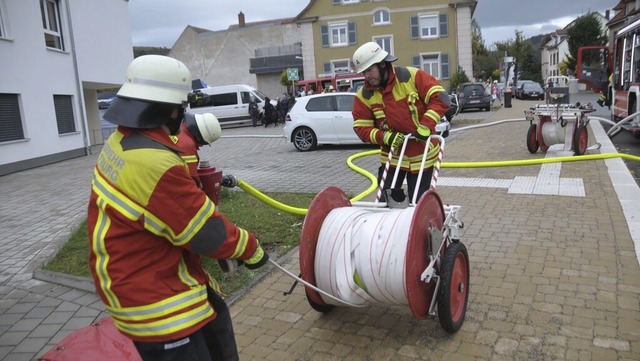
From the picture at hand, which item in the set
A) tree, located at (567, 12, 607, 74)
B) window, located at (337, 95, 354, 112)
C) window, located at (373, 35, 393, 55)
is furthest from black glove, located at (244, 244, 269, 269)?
tree, located at (567, 12, 607, 74)

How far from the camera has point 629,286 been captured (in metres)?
4.25

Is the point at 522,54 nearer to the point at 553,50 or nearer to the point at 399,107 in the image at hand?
the point at 553,50

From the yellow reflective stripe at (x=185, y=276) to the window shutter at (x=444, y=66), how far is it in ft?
136

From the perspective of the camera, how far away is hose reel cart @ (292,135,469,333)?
3.26 m

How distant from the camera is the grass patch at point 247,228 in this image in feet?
16.4

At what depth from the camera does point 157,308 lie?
82.7 inches

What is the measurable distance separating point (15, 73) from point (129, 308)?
14.4m

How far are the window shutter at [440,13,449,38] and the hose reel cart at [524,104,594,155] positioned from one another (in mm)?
31599

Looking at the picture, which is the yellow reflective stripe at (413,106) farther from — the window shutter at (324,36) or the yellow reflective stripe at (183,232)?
the window shutter at (324,36)

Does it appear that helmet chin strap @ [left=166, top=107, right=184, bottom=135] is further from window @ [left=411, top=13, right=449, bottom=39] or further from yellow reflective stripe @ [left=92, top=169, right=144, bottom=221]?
window @ [left=411, top=13, right=449, bottom=39]

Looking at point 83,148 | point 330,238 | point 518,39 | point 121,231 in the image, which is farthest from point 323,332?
point 518,39

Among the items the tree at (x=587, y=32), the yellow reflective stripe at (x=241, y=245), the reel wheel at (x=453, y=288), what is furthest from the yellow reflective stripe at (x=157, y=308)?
the tree at (x=587, y=32)

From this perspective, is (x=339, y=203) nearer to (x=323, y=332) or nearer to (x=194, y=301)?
(x=323, y=332)

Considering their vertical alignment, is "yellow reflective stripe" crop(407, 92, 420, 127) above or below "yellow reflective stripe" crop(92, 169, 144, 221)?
above
